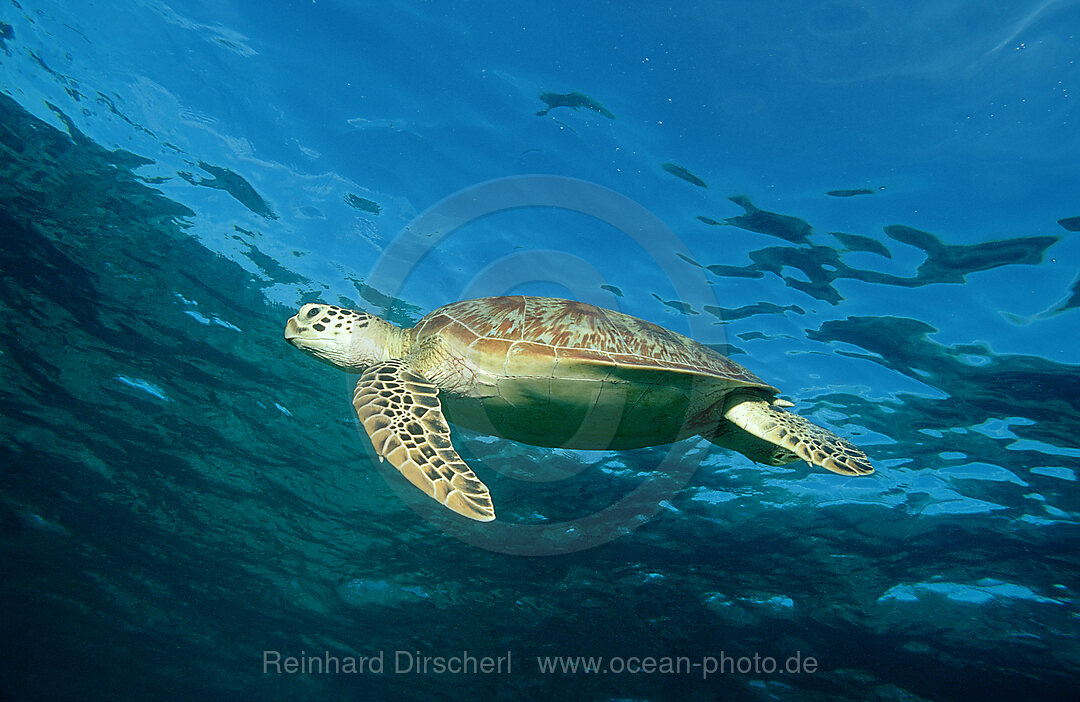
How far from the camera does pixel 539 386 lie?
4.23 metres

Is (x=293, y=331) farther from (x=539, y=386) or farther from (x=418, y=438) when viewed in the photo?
(x=539, y=386)

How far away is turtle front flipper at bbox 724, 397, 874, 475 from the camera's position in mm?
4426

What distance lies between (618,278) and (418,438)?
588 cm

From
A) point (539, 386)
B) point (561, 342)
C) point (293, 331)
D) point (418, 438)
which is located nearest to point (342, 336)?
point (293, 331)

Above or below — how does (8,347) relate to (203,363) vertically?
below

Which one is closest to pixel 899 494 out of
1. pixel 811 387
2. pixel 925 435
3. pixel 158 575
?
pixel 925 435

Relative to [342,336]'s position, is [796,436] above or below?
above

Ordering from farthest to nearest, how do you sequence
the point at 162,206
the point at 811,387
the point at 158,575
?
the point at 158,575, the point at 811,387, the point at 162,206

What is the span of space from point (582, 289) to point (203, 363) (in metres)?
9.63

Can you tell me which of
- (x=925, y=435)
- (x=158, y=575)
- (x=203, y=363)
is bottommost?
(x=158, y=575)

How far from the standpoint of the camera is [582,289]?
907 centimetres

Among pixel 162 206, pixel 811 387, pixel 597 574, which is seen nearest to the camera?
pixel 162 206

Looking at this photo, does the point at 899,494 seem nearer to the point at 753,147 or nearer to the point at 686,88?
the point at 753,147

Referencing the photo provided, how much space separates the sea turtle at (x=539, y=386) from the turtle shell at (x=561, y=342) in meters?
0.01
